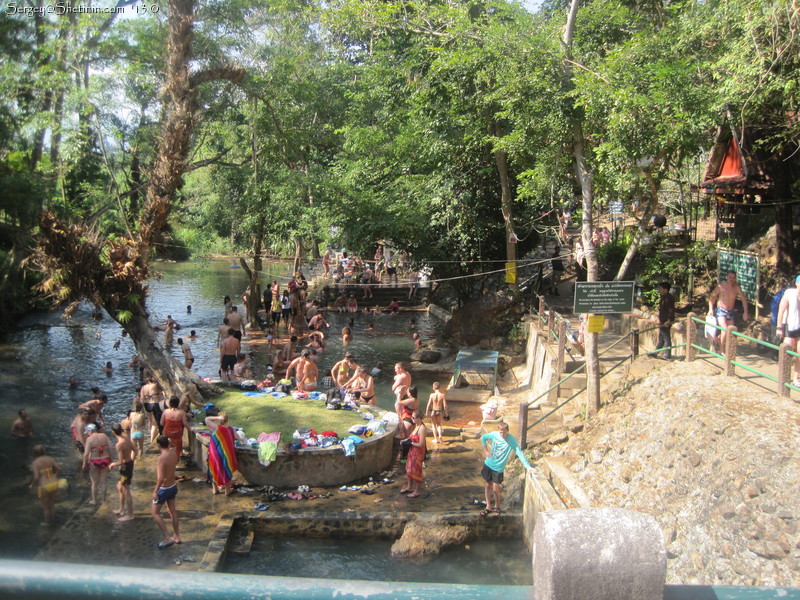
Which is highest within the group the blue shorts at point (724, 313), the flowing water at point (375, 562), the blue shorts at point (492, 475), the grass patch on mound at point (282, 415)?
the blue shorts at point (724, 313)

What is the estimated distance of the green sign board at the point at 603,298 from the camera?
1084 centimetres

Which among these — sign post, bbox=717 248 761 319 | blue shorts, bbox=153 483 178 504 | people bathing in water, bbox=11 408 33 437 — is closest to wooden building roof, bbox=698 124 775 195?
sign post, bbox=717 248 761 319

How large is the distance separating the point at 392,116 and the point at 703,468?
690 inches

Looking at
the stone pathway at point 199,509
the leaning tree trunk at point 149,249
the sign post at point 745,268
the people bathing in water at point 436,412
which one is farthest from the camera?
the sign post at point 745,268

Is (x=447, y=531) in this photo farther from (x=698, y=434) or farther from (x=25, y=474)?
(x=25, y=474)

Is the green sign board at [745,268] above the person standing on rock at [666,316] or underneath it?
above

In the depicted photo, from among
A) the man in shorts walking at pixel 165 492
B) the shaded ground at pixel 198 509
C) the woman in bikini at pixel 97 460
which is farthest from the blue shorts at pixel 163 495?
the woman in bikini at pixel 97 460

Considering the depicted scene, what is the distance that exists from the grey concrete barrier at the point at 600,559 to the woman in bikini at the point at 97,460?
376 inches

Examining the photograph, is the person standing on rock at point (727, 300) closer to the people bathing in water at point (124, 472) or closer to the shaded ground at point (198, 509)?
the shaded ground at point (198, 509)

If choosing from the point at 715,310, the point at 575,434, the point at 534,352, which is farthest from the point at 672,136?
the point at 534,352

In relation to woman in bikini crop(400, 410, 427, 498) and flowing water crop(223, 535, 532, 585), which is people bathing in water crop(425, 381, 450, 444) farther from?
flowing water crop(223, 535, 532, 585)

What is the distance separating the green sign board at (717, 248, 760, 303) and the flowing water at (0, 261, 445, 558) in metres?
8.03

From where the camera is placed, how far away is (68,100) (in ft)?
57.9

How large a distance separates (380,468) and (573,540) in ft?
35.5
